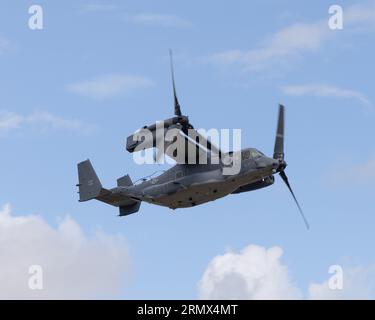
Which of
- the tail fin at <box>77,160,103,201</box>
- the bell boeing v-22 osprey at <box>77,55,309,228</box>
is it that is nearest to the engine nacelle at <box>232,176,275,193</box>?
Answer: the bell boeing v-22 osprey at <box>77,55,309,228</box>

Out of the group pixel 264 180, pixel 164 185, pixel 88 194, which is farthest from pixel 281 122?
pixel 88 194

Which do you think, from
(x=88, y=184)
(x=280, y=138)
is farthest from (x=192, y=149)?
(x=88, y=184)

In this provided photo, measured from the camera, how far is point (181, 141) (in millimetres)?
96938

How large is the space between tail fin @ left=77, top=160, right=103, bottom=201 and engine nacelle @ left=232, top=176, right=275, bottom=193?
13884 mm

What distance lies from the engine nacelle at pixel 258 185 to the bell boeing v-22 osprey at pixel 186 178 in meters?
0.10

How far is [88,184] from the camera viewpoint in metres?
101

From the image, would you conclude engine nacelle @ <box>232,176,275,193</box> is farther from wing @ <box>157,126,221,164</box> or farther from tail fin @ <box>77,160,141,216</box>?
tail fin @ <box>77,160,141,216</box>

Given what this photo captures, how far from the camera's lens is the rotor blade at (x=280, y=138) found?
97.6 metres

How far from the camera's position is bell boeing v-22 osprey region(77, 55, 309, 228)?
Answer: 94.8 m

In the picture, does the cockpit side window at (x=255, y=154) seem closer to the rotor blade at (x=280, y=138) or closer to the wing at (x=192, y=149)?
the rotor blade at (x=280, y=138)

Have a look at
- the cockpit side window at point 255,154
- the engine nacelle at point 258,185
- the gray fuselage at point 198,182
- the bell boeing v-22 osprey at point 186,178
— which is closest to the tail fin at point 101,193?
the bell boeing v-22 osprey at point 186,178
